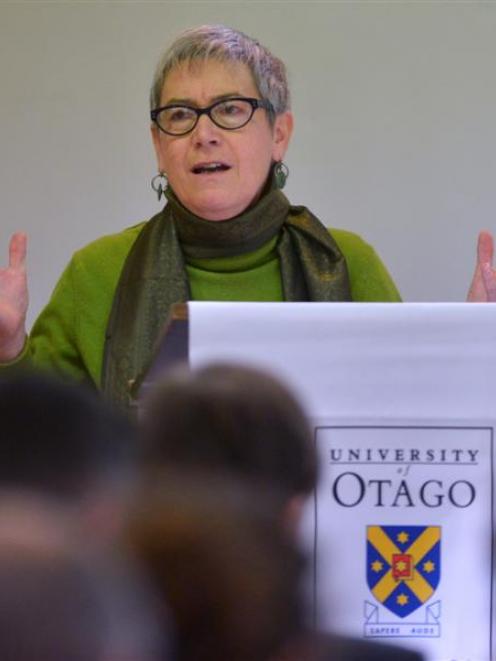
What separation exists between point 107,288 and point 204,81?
0.45 m

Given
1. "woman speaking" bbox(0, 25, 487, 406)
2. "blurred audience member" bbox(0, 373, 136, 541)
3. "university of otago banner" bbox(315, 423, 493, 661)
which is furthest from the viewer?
"woman speaking" bbox(0, 25, 487, 406)

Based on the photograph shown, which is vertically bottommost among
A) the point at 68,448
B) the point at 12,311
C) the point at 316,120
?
the point at 68,448

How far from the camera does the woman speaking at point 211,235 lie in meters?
2.88

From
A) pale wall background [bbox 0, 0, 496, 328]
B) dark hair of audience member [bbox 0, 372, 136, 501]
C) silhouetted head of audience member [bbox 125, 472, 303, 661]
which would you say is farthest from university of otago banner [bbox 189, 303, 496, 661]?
pale wall background [bbox 0, 0, 496, 328]

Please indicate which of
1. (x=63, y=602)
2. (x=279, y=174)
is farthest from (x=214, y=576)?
(x=279, y=174)

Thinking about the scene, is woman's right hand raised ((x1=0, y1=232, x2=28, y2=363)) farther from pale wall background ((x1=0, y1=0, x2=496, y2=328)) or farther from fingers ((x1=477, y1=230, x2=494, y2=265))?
pale wall background ((x1=0, y1=0, x2=496, y2=328))

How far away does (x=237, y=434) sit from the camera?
1.33 metres

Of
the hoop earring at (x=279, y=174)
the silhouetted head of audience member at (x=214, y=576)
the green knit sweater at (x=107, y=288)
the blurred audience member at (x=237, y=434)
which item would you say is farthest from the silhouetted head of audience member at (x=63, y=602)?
the hoop earring at (x=279, y=174)

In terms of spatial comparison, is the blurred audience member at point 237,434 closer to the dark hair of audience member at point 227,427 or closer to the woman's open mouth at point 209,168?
the dark hair of audience member at point 227,427

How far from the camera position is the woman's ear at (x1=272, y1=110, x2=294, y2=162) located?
10.2 ft

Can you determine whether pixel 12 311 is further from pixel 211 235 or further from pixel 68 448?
pixel 68 448

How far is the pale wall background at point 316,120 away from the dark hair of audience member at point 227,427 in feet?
11.0

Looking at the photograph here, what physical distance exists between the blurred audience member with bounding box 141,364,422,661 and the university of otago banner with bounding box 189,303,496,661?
32cm

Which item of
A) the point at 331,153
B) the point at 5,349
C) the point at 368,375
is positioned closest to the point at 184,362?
the point at 368,375
